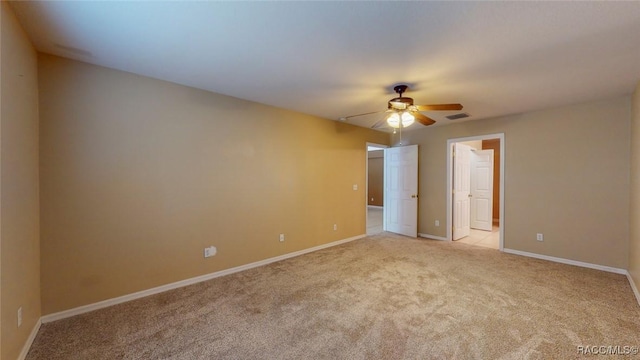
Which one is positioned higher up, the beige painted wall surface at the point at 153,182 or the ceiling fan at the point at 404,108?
the ceiling fan at the point at 404,108

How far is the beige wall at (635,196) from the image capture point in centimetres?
284

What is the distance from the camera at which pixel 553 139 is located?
397 centimetres

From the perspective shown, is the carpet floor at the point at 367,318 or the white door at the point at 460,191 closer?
the carpet floor at the point at 367,318

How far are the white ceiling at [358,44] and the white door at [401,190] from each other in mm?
2520

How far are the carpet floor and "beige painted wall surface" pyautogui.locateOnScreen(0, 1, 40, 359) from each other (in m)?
0.39

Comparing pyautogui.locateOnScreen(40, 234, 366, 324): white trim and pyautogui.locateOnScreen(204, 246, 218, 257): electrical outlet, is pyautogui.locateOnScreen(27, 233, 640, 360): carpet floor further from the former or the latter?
pyautogui.locateOnScreen(204, 246, 218, 257): electrical outlet

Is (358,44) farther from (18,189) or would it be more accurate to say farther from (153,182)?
(18,189)

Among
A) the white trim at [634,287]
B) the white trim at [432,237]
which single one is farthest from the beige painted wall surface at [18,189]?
the white trim at [432,237]

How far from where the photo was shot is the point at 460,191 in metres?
5.48

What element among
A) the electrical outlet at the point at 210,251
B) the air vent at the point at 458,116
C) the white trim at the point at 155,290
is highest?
the air vent at the point at 458,116

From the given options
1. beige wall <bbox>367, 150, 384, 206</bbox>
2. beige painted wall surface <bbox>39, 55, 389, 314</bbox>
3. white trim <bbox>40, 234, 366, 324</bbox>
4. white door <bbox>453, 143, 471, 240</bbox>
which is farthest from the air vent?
beige wall <bbox>367, 150, 384, 206</bbox>

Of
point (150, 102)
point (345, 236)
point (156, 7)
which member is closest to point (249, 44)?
point (156, 7)

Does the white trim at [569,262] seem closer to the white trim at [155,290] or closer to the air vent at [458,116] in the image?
the air vent at [458,116]

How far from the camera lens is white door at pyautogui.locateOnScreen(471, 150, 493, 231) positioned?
6277 mm
